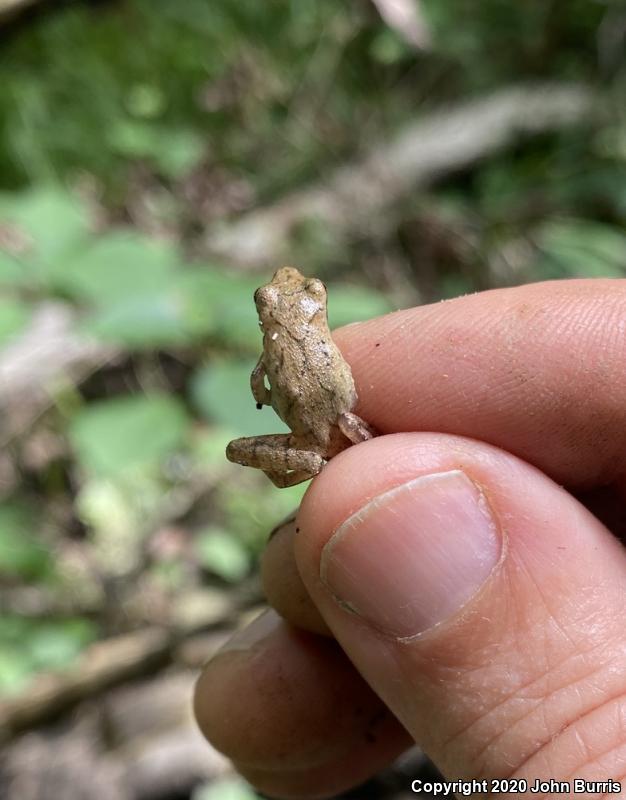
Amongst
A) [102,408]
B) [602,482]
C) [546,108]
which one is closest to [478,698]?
[602,482]

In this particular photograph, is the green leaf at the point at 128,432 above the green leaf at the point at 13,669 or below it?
above

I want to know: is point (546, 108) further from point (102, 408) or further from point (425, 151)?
point (102, 408)

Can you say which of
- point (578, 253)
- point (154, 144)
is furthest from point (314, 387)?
point (578, 253)

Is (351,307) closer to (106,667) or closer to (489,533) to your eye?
(489,533)

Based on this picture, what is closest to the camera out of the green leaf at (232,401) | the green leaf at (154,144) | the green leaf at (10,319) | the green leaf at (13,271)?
the green leaf at (232,401)

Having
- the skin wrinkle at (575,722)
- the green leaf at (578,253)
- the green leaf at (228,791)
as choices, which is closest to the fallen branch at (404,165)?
the green leaf at (578,253)

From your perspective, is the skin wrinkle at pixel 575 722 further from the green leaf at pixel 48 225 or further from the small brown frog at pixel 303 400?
the green leaf at pixel 48 225
